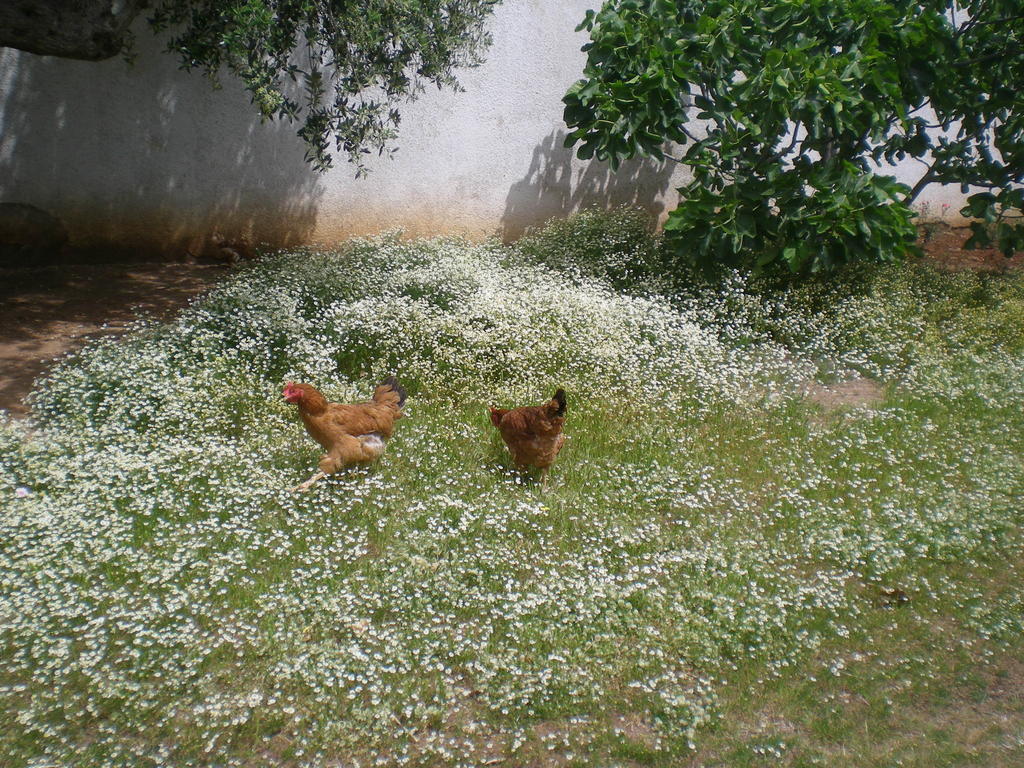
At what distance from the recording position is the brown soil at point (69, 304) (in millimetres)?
5242

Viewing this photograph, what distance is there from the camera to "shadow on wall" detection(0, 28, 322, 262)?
6535 millimetres

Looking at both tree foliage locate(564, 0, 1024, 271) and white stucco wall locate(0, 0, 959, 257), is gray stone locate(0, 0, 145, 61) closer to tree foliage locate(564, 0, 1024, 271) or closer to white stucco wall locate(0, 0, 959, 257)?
white stucco wall locate(0, 0, 959, 257)

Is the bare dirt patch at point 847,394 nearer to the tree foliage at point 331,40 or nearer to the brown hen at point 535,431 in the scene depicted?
the brown hen at point 535,431

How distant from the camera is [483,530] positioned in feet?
12.8

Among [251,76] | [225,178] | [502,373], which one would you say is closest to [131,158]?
[225,178]

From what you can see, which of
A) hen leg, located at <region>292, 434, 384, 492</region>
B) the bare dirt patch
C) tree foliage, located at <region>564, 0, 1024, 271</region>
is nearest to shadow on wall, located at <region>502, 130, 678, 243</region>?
tree foliage, located at <region>564, 0, 1024, 271</region>

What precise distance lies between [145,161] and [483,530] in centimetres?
484

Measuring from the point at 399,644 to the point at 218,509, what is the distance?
45.7 inches

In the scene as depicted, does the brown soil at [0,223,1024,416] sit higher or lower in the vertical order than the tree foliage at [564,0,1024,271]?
lower

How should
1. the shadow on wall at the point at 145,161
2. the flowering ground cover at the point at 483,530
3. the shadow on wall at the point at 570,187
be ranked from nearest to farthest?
the flowering ground cover at the point at 483,530 < the shadow on wall at the point at 145,161 < the shadow on wall at the point at 570,187

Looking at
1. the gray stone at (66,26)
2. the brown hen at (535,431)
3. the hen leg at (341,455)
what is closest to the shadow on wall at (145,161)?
the gray stone at (66,26)

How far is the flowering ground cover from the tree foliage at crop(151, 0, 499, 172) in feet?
4.19

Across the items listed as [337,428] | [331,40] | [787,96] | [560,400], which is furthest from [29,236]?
[787,96]

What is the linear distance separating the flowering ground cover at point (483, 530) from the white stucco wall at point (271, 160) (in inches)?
54.9
